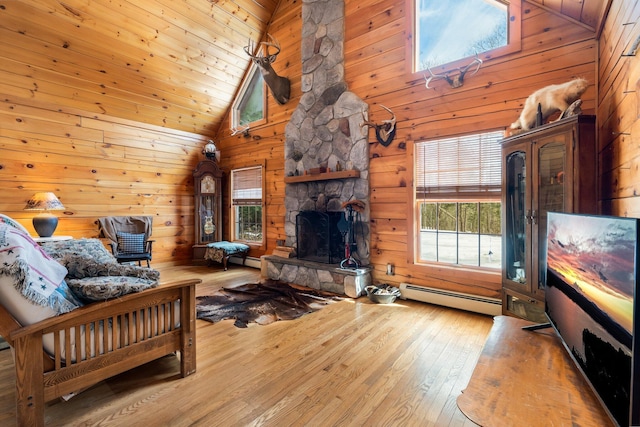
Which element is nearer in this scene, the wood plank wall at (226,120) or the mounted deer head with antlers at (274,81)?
the wood plank wall at (226,120)

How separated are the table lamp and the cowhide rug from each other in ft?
7.66

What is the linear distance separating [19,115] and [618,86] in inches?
252

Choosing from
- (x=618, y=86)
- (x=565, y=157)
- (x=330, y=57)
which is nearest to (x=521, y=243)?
(x=565, y=157)

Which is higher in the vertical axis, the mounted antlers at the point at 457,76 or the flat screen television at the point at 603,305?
the mounted antlers at the point at 457,76

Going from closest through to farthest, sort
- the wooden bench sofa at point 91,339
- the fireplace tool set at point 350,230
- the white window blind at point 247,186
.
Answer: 1. the wooden bench sofa at point 91,339
2. the fireplace tool set at point 350,230
3. the white window blind at point 247,186

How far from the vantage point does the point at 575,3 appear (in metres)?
2.42

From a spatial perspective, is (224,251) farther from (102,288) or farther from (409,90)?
(409,90)

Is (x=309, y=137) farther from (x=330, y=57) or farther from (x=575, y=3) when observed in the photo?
(x=575, y=3)

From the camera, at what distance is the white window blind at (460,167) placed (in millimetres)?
3100

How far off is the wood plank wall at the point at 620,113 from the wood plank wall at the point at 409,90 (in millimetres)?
454

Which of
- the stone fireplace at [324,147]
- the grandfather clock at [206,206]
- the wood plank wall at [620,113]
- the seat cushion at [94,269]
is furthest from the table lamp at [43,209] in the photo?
the wood plank wall at [620,113]

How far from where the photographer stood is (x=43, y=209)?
397cm

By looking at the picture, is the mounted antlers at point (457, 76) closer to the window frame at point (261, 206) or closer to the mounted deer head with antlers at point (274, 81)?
the mounted deer head with antlers at point (274, 81)

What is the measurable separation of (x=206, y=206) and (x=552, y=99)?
5.56m
